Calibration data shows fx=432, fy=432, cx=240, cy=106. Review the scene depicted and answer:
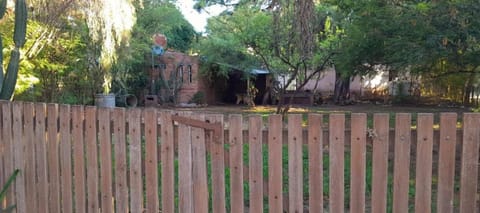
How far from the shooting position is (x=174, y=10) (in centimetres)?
2139

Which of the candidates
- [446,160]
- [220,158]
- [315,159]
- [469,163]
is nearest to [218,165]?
[220,158]

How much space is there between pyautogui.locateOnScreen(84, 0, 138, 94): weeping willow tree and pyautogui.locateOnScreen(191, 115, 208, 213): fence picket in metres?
6.70

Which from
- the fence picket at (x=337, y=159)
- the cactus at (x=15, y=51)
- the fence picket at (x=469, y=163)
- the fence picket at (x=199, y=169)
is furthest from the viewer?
the cactus at (x=15, y=51)

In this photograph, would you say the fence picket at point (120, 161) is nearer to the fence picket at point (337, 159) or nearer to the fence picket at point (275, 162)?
the fence picket at point (275, 162)

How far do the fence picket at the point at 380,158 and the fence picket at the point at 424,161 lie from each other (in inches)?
6.4

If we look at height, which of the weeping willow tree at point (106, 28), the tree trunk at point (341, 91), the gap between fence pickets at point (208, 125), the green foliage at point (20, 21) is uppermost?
the weeping willow tree at point (106, 28)

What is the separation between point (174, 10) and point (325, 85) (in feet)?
34.7

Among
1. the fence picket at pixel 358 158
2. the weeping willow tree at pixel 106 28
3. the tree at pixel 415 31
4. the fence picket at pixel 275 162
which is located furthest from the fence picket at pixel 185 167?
the weeping willow tree at pixel 106 28

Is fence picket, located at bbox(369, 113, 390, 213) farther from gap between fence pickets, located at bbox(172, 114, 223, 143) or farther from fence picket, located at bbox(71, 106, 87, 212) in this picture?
fence picket, located at bbox(71, 106, 87, 212)

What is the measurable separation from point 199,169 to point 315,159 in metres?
0.68

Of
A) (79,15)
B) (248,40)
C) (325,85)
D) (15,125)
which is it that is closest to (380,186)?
(15,125)

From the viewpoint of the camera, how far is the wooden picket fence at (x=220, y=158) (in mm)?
2230

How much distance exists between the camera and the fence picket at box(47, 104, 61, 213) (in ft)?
9.55

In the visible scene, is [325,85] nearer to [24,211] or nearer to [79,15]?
[79,15]
